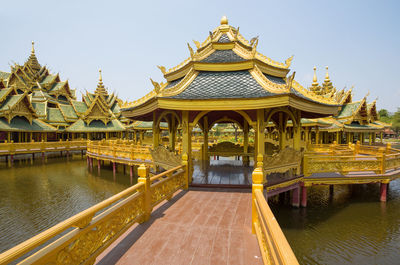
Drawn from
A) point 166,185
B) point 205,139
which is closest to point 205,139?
point 205,139

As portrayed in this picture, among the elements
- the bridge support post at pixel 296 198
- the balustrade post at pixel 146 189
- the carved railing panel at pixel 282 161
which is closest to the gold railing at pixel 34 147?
the balustrade post at pixel 146 189

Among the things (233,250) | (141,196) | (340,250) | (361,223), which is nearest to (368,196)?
(361,223)

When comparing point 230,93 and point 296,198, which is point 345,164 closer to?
point 296,198

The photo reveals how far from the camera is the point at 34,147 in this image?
2261 centimetres

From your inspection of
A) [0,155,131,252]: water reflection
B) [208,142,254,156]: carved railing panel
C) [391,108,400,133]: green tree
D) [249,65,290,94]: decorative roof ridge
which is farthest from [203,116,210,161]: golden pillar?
[391,108,400,133]: green tree

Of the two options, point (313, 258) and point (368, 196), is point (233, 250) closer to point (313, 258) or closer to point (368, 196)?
point (313, 258)

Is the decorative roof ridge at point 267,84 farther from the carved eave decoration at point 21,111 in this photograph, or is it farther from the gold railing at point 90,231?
the carved eave decoration at point 21,111

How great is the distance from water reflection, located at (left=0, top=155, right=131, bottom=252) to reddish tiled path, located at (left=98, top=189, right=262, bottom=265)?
6.15m

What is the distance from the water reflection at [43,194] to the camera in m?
8.19

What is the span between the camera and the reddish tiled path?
10.8 ft

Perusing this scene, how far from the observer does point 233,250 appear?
351 cm

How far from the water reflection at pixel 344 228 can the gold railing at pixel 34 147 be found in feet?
84.8

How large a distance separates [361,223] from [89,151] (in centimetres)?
2151

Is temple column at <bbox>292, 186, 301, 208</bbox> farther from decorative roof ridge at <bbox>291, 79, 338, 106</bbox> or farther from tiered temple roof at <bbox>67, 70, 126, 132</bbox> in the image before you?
tiered temple roof at <bbox>67, 70, 126, 132</bbox>
